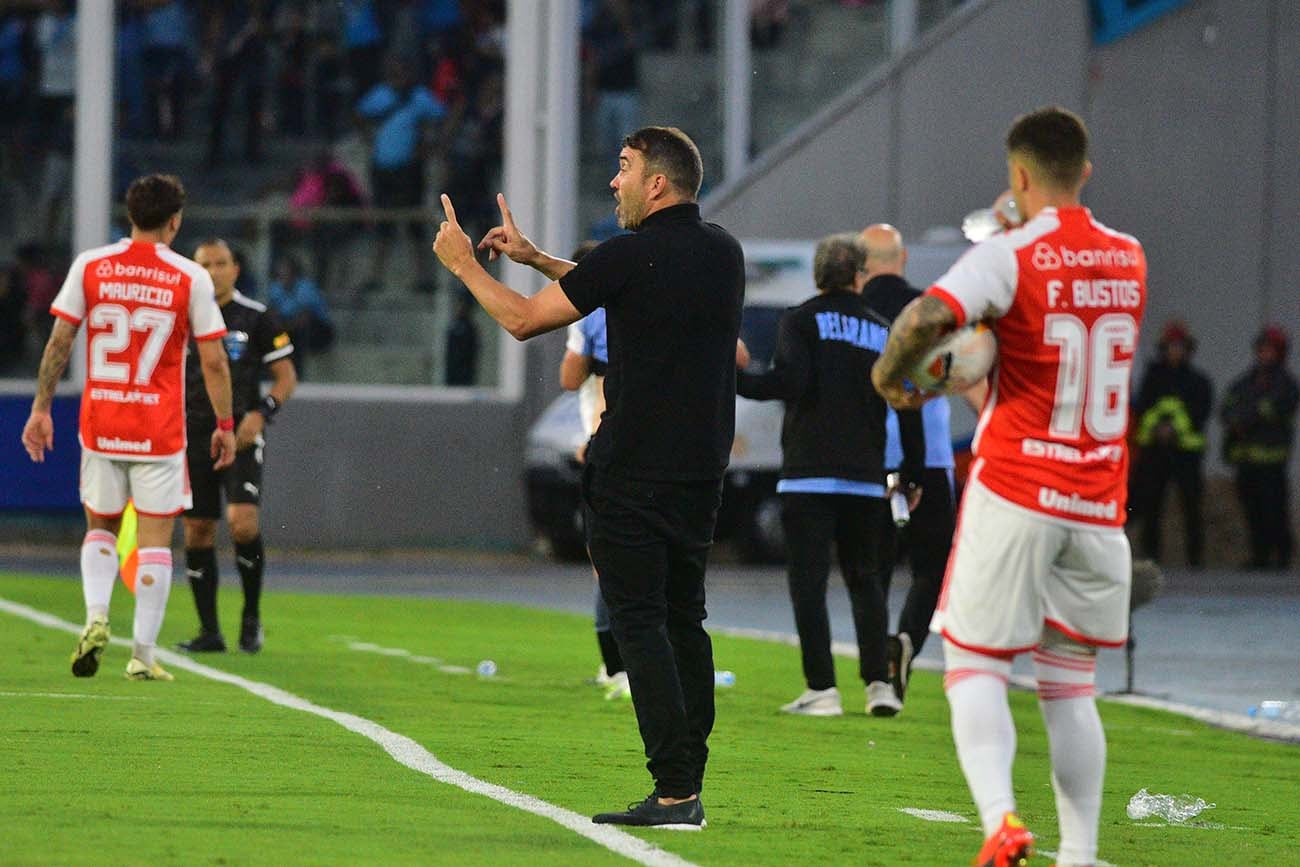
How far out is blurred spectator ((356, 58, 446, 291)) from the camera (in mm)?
24906

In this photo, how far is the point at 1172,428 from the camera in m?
22.7

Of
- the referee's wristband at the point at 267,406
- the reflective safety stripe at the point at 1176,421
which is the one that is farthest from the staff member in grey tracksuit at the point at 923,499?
the reflective safety stripe at the point at 1176,421

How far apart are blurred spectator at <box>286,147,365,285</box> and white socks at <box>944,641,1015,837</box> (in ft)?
62.8

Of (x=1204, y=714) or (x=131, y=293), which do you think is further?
(x=1204, y=714)

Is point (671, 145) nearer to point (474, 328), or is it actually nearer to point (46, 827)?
point (46, 827)

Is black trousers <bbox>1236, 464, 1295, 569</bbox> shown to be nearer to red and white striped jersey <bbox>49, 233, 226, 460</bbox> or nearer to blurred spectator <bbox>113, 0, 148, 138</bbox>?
blurred spectator <bbox>113, 0, 148, 138</bbox>

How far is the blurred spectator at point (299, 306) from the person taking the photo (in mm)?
24453

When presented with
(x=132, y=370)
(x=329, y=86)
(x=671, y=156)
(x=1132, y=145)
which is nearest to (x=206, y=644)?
(x=132, y=370)

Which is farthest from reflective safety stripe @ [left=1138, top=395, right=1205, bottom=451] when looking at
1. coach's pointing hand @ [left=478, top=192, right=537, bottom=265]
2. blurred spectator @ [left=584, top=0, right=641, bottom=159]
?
coach's pointing hand @ [left=478, top=192, right=537, bottom=265]

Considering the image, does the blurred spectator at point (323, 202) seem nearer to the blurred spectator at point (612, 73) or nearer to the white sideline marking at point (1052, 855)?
the blurred spectator at point (612, 73)

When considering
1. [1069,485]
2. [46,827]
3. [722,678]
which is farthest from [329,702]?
[1069,485]

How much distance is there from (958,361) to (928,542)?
17.0 feet

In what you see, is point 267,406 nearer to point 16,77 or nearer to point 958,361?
point 958,361

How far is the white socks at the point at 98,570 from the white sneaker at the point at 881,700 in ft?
10.7
